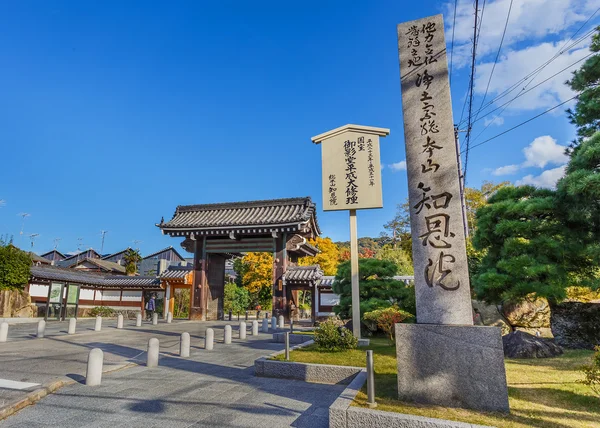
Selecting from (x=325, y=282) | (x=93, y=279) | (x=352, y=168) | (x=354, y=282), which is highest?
(x=352, y=168)

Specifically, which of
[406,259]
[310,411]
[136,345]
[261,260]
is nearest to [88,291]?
[261,260]

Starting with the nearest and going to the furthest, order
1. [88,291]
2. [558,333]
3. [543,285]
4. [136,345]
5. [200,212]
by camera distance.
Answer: [543,285]
[558,333]
[136,345]
[200,212]
[88,291]

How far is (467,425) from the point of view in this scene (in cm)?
350

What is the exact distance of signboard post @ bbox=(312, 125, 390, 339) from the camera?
Answer: 11.1m

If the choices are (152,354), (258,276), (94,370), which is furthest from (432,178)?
(258,276)

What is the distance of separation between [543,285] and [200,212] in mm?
23895

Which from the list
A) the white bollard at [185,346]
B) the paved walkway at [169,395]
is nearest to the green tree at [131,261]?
the paved walkway at [169,395]

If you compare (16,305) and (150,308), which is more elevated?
(16,305)

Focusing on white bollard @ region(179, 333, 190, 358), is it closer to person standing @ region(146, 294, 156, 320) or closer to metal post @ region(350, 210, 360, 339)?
metal post @ region(350, 210, 360, 339)

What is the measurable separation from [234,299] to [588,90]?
29.2 metres

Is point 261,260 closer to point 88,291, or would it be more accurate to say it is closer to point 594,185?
point 88,291

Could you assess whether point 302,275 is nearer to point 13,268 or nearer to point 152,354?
point 152,354

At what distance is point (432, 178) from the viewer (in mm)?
5574

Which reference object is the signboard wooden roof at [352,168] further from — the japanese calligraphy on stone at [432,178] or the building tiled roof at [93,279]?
the building tiled roof at [93,279]
